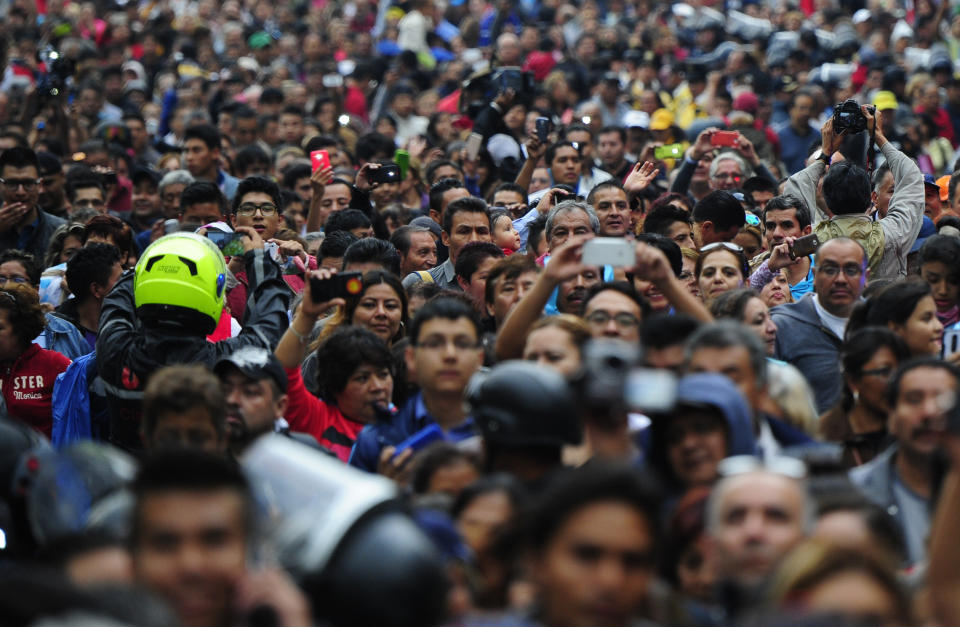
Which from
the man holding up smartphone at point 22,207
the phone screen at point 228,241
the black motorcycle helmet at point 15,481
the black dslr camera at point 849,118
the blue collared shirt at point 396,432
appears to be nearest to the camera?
the black motorcycle helmet at point 15,481

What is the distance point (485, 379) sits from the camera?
4797mm

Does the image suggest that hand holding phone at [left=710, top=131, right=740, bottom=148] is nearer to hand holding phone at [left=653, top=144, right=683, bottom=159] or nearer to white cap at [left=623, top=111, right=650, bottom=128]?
hand holding phone at [left=653, top=144, right=683, bottom=159]

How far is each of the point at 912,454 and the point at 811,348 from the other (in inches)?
82.8

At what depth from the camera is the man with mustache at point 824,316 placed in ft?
23.0

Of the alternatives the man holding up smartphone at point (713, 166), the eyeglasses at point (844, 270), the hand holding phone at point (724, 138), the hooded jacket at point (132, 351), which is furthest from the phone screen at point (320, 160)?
the eyeglasses at point (844, 270)

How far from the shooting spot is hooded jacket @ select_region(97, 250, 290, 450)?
6.30m

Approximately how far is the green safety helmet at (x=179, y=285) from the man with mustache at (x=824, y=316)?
263cm

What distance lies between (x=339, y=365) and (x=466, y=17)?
53.8 ft

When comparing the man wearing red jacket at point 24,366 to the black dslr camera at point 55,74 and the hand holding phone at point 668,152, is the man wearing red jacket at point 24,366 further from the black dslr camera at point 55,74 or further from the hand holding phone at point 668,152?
the black dslr camera at point 55,74

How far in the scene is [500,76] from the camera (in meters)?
12.5

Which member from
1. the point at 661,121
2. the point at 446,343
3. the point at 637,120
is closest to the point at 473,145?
the point at 637,120

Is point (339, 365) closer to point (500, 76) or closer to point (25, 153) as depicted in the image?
point (25, 153)

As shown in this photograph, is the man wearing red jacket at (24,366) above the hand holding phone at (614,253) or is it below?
below

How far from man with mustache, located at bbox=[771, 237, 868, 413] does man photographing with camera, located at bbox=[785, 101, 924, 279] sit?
100 centimetres
